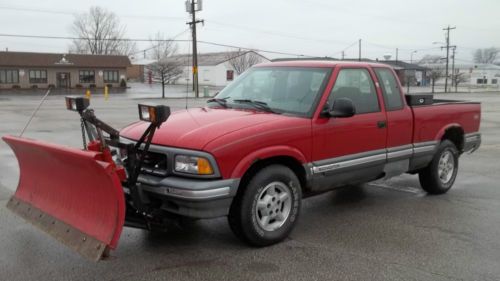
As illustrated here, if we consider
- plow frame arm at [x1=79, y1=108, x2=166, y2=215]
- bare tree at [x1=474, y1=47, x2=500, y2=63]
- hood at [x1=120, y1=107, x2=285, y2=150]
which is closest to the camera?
plow frame arm at [x1=79, y1=108, x2=166, y2=215]

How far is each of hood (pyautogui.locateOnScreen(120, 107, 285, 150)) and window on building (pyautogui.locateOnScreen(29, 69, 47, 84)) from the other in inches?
2361

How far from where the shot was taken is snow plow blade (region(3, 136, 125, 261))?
3965 mm

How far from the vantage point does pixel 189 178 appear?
445cm

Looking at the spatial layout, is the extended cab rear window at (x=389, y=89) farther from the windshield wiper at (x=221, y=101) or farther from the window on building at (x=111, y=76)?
the window on building at (x=111, y=76)

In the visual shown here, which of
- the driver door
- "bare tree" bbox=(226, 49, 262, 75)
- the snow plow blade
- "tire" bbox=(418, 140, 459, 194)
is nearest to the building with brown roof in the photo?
"bare tree" bbox=(226, 49, 262, 75)

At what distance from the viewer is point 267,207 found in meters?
4.87

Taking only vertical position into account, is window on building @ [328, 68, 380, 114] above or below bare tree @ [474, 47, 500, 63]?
below

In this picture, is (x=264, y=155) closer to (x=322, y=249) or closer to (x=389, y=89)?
(x=322, y=249)

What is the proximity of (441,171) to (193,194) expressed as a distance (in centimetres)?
426

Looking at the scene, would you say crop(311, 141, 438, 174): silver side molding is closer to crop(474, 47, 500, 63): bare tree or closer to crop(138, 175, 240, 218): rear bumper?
crop(138, 175, 240, 218): rear bumper

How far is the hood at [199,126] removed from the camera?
4.54m

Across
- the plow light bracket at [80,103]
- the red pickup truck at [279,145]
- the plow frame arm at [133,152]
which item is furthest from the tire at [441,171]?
the plow light bracket at [80,103]

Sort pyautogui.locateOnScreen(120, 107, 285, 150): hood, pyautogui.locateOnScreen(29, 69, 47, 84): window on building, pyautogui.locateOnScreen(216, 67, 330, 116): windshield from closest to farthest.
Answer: pyautogui.locateOnScreen(120, 107, 285, 150): hood, pyautogui.locateOnScreen(216, 67, 330, 116): windshield, pyautogui.locateOnScreen(29, 69, 47, 84): window on building

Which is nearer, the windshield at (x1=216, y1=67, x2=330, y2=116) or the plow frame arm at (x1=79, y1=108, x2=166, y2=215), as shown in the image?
the plow frame arm at (x1=79, y1=108, x2=166, y2=215)
